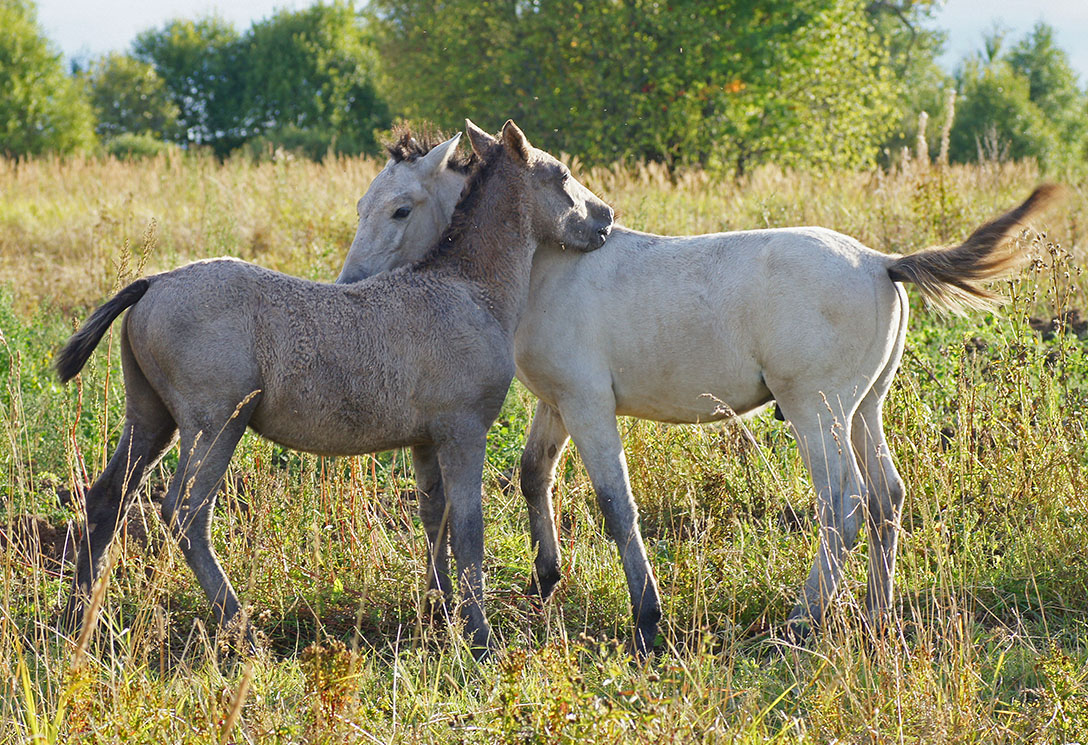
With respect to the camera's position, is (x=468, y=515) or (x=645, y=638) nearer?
(x=468, y=515)

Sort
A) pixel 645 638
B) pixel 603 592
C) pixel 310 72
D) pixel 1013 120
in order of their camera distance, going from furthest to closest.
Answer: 1. pixel 310 72
2. pixel 1013 120
3. pixel 603 592
4. pixel 645 638

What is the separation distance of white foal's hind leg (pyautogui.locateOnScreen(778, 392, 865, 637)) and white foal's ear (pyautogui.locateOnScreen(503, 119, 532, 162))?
4.63 ft

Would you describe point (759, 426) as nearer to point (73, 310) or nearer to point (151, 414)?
point (151, 414)

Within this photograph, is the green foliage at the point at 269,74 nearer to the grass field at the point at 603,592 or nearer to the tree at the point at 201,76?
the tree at the point at 201,76

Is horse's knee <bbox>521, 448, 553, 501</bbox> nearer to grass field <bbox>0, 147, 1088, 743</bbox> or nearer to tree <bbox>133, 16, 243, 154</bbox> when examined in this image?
grass field <bbox>0, 147, 1088, 743</bbox>

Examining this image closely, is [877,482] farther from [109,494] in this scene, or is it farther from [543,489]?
[109,494]

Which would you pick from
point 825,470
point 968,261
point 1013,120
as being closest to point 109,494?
point 825,470

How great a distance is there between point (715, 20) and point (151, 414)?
17187 millimetres

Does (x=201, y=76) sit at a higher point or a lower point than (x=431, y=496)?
higher

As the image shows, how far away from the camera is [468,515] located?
379 cm

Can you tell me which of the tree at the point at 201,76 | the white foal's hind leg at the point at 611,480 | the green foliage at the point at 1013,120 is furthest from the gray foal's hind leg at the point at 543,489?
the tree at the point at 201,76

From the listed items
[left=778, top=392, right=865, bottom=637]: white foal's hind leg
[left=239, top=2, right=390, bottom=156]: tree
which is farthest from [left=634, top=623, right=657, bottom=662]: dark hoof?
[left=239, top=2, right=390, bottom=156]: tree

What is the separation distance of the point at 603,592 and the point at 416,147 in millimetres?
2202

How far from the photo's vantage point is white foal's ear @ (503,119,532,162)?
4.04 m
